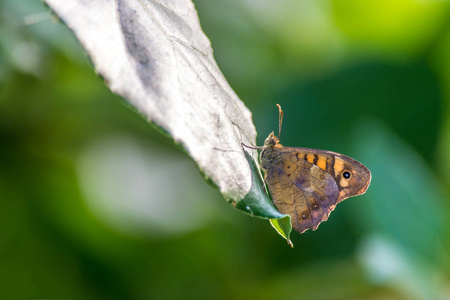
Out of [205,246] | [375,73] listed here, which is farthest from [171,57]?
[375,73]

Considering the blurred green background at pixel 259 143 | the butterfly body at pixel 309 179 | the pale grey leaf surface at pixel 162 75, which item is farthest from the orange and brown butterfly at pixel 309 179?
the pale grey leaf surface at pixel 162 75

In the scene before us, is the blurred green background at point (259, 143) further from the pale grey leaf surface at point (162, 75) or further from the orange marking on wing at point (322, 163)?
the pale grey leaf surface at point (162, 75)

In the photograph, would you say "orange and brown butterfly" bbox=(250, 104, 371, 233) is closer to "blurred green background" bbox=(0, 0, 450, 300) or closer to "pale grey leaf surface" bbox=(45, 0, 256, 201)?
"blurred green background" bbox=(0, 0, 450, 300)

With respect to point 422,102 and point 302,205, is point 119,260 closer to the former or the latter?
point 302,205

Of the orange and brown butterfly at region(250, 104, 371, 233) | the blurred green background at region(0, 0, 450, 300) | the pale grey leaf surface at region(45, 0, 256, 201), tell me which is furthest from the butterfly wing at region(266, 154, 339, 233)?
the pale grey leaf surface at region(45, 0, 256, 201)

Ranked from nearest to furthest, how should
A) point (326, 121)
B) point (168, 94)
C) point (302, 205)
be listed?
1. point (168, 94)
2. point (302, 205)
3. point (326, 121)

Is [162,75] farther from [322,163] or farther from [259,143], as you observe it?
[259,143]

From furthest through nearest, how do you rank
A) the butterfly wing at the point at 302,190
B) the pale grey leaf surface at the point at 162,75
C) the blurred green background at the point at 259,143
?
1. the blurred green background at the point at 259,143
2. the butterfly wing at the point at 302,190
3. the pale grey leaf surface at the point at 162,75
